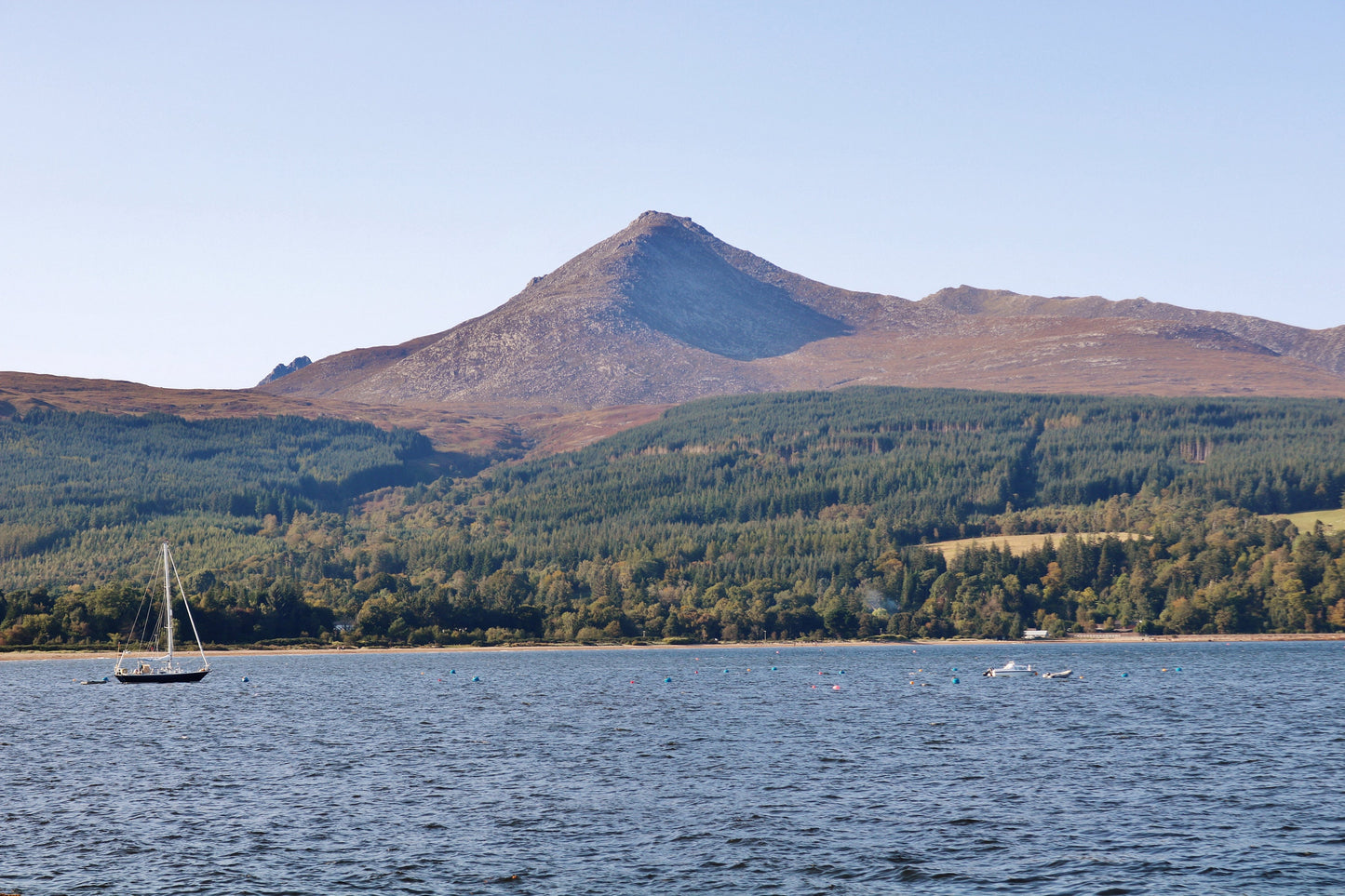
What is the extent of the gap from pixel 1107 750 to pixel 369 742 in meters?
54.2

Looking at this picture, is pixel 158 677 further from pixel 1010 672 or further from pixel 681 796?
pixel 681 796

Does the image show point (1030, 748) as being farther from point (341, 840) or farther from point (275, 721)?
point (275, 721)

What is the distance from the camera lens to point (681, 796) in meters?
78.1

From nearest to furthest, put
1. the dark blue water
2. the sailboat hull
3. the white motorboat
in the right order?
the dark blue water < the sailboat hull < the white motorboat

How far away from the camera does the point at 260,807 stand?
7438cm

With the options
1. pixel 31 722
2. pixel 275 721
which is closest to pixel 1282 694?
pixel 275 721

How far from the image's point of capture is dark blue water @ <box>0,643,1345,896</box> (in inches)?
2247

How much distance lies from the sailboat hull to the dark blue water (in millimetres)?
25399

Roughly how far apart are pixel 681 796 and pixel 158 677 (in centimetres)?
11588

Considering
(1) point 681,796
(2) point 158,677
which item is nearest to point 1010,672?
(2) point 158,677

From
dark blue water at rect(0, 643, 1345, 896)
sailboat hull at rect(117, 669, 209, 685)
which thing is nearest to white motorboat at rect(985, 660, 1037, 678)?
dark blue water at rect(0, 643, 1345, 896)

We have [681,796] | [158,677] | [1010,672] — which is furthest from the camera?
[1010,672]

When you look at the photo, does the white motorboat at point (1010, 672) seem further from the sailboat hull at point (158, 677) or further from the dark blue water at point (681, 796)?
the sailboat hull at point (158, 677)

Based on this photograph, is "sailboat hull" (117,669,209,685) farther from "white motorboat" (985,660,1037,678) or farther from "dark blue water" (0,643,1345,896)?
"white motorboat" (985,660,1037,678)
